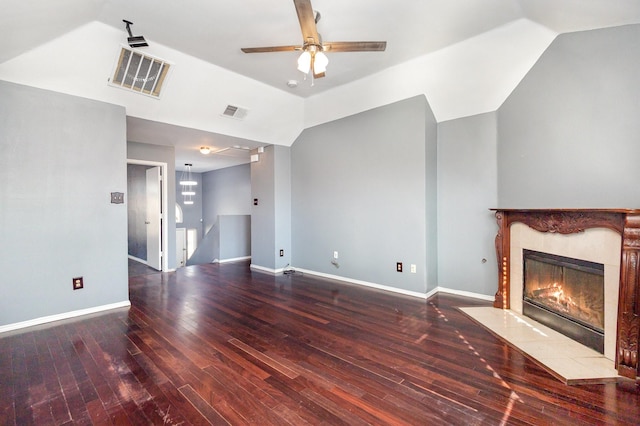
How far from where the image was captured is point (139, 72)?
129 inches

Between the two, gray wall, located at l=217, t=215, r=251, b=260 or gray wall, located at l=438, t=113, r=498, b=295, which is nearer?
gray wall, located at l=438, t=113, r=498, b=295

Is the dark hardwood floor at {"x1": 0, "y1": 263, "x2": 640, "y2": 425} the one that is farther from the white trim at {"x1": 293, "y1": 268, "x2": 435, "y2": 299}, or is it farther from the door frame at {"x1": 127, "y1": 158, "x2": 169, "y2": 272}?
the door frame at {"x1": 127, "y1": 158, "x2": 169, "y2": 272}

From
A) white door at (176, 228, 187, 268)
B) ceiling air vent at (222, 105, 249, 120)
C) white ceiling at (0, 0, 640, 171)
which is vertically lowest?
white door at (176, 228, 187, 268)

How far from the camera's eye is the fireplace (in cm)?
238

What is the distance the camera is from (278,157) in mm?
5402

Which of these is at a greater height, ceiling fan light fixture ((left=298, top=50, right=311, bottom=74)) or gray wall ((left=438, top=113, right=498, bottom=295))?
ceiling fan light fixture ((left=298, top=50, right=311, bottom=74))

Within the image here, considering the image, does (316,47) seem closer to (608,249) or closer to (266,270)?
(608,249)

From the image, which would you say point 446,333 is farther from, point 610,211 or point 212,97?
point 212,97

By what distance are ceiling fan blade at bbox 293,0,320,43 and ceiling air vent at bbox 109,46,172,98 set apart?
2.05 meters

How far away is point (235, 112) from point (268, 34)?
165cm

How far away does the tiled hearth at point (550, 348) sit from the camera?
205cm

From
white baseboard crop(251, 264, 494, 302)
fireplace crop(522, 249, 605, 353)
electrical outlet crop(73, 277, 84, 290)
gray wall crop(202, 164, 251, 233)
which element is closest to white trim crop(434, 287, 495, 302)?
white baseboard crop(251, 264, 494, 302)

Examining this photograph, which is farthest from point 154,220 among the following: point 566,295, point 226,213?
point 566,295

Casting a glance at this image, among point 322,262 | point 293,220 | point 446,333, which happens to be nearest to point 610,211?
point 446,333
